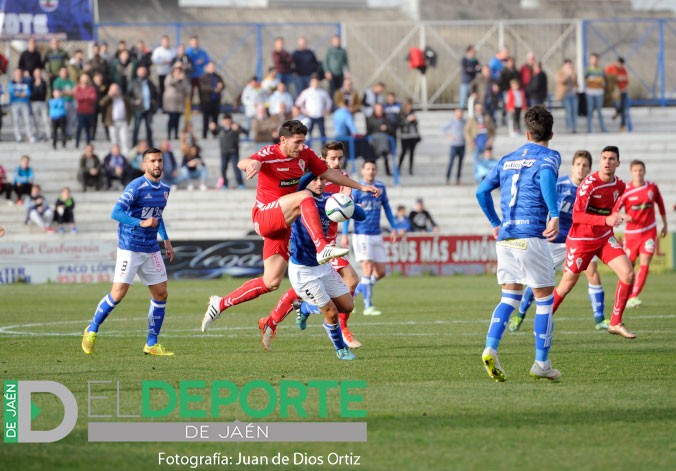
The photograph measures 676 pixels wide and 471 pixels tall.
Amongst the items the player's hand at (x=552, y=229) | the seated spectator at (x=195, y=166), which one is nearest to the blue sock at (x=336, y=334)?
the player's hand at (x=552, y=229)

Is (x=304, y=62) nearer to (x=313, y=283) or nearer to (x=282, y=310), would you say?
(x=282, y=310)

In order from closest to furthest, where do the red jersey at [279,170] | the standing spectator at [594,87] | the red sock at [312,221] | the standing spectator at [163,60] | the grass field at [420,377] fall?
the grass field at [420,377] < the red sock at [312,221] < the red jersey at [279,170] < the standing spectator at [163,60] < the standing spectator at [594,87]

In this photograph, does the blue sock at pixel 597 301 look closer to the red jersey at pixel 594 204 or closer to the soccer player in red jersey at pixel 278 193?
the red jersey at pixel 594 204

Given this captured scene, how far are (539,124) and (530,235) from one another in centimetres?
99

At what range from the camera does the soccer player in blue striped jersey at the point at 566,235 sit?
15.3 m

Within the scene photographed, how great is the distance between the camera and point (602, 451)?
7562 mm

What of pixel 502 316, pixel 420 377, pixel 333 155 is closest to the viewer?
pixel 502 316

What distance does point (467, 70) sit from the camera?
1499 inches

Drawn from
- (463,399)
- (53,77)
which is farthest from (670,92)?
(463,399)

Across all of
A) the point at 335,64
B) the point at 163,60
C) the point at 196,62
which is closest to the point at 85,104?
the point at 163,60

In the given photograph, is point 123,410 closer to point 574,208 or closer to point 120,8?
point 574,208

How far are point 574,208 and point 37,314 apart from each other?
925 centimetres

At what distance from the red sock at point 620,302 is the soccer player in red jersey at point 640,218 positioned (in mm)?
4195

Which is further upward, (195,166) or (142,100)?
(142,100)
